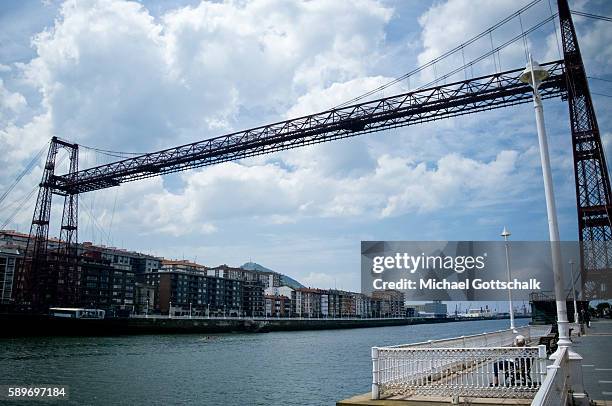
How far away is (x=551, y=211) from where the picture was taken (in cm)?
→ 945

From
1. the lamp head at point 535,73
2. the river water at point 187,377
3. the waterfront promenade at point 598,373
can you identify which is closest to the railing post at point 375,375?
the waterfront promenade at point 598,373

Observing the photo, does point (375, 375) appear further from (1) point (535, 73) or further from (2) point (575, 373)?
(1) point (535, 73)

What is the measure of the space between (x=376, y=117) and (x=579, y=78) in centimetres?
1470

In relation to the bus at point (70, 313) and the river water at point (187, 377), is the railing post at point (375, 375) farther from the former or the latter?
the bus at point (70, 313)

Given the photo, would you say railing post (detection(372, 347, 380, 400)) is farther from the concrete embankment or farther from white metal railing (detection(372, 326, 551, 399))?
the concrete embankment

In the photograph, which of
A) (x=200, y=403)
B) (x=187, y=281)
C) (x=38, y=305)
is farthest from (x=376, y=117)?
(x=187, y=281)

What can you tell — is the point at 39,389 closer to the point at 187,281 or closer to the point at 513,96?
the point at 513,96

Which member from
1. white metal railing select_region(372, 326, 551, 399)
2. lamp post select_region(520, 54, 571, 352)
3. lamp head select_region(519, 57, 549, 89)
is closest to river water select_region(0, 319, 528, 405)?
white metal railing select_region(372, 326, 551, 399)

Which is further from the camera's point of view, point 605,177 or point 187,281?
point 187,281

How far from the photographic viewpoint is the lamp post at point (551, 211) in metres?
8.97

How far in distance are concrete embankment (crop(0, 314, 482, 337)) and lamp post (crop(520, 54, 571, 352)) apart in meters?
60.8

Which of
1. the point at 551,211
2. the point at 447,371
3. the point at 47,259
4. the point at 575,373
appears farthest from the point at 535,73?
the point at 47,259

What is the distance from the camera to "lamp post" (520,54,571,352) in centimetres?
897

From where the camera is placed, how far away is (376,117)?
4084cm
